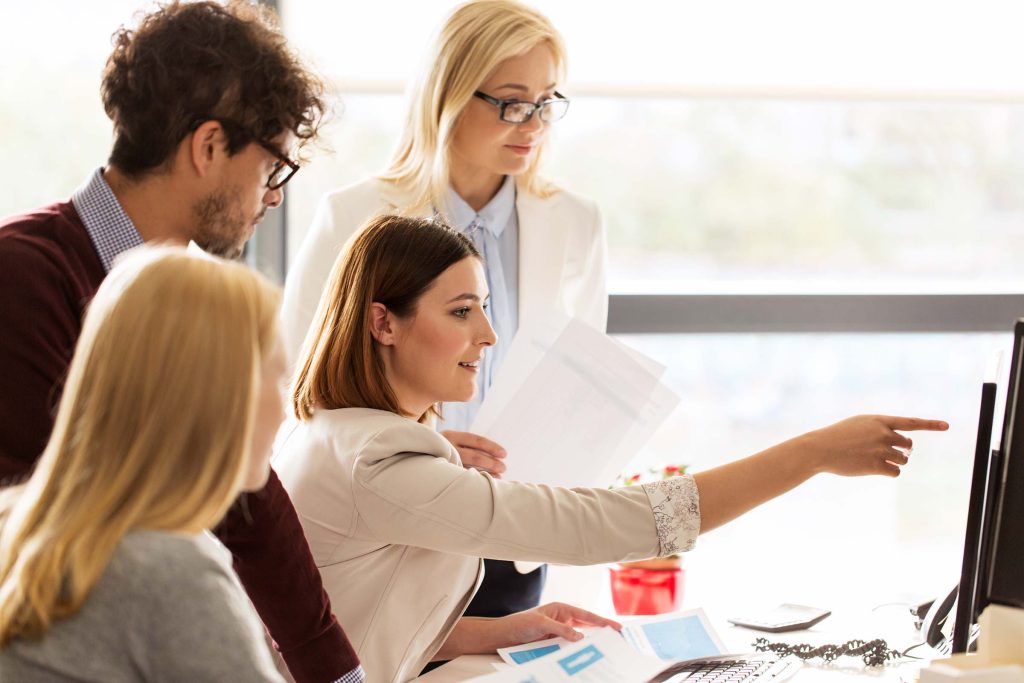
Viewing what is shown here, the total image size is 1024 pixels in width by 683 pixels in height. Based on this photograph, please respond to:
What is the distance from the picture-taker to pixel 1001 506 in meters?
1.25

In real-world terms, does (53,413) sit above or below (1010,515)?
below

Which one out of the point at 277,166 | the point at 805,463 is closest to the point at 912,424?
the point at 805,463

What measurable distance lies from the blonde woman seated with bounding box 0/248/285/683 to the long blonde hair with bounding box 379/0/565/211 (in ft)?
3.67

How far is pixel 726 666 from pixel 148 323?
3.21 feet

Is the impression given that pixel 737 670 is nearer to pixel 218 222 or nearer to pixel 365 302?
pixel 365 302

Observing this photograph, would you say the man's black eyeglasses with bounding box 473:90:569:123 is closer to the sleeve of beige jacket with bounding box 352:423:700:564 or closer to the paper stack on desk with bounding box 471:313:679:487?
the paper stack on desk with bounding box 471:313:679:487

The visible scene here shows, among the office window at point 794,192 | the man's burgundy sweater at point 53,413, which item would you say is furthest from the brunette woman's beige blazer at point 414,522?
the office window at point 794,192

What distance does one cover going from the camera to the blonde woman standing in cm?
204

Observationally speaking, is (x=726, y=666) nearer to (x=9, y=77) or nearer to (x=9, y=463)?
→ (x=9, y=463)

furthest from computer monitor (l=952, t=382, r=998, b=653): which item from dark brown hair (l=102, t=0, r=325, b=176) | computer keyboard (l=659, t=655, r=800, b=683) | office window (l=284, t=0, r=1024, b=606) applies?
office window (l=284, t=0, r=1024, b=606)

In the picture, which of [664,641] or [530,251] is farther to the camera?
[530,251]

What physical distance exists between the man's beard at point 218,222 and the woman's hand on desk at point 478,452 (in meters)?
0.51

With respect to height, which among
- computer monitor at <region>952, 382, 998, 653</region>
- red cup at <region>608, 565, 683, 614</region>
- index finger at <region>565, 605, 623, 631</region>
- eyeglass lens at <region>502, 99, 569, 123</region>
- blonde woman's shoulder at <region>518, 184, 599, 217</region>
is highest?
eyeglass lens at <region>502, 99, 569, 123</region>

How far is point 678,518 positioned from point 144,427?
0.78m
